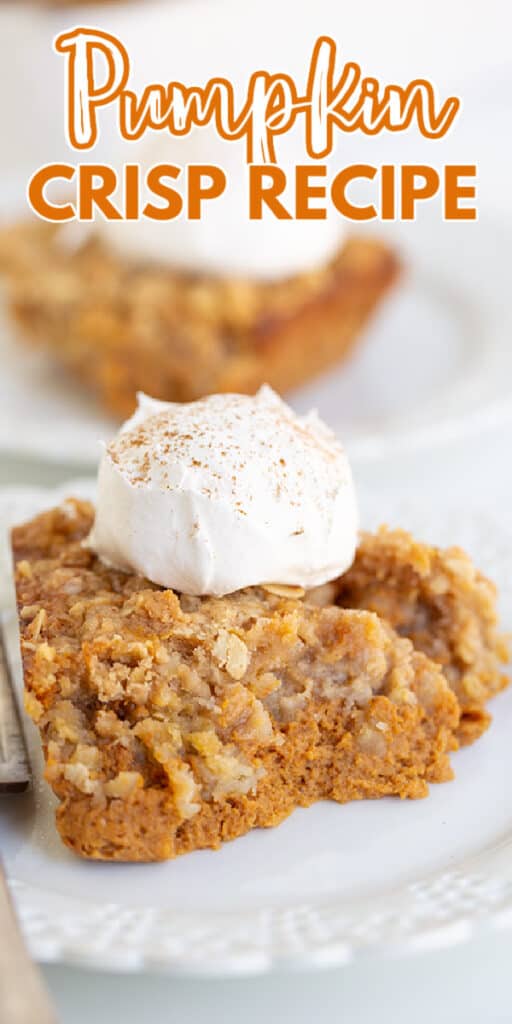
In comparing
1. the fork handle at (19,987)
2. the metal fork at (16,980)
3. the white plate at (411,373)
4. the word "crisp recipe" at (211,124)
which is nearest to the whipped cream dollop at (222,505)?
the metal fork at (16,980)

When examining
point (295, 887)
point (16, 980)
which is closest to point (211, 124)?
point (295, 887)

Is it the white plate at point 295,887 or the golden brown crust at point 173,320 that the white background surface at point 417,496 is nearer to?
the white plate at point 295,887

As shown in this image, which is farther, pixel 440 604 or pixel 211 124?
pixel 211 124

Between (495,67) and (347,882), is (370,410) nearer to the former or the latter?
(347,882)

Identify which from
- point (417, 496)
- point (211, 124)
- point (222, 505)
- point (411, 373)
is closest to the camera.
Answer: point (222, 505)

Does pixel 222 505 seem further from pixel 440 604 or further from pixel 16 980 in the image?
pixel 16 980

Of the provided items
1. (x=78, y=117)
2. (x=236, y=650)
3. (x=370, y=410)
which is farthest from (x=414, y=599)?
(x=78, y=117)
